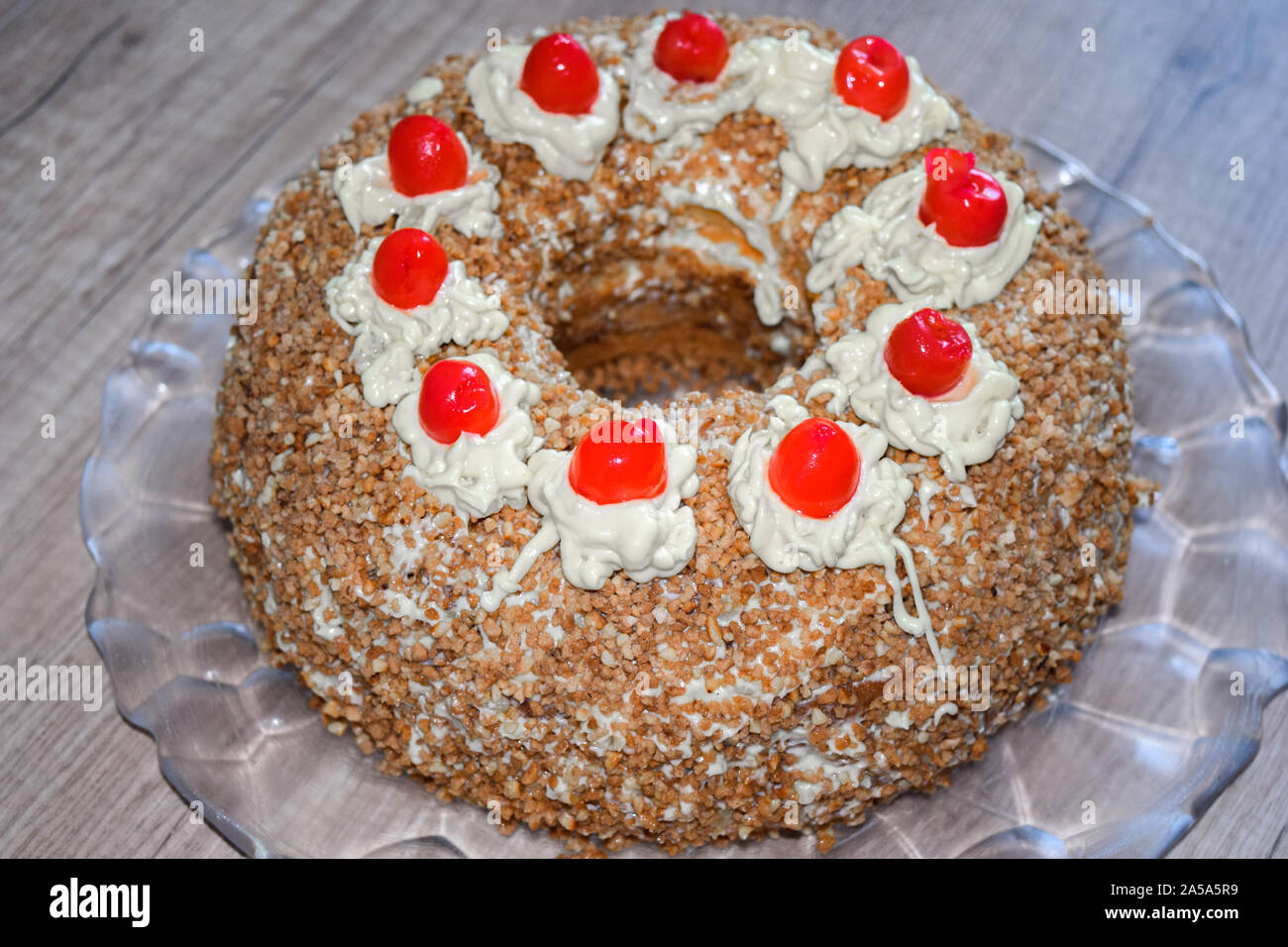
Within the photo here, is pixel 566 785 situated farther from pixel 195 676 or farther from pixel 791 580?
pixel 195 676

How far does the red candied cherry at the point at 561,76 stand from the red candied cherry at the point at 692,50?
0.59 ft

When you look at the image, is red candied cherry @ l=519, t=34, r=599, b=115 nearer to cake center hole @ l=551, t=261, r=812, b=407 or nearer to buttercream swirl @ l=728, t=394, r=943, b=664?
cake center hole @ l=551, t=261, r=812, b=407

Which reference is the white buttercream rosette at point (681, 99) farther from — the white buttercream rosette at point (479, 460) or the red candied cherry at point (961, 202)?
the white buttercream rosette at point (479, 460)

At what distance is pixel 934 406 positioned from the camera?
2.78 metres

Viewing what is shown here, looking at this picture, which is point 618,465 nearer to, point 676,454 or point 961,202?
point 676,454

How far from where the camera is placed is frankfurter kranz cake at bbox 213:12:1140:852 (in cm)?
268

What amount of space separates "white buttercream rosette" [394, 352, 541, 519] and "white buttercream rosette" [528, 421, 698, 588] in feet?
0.18

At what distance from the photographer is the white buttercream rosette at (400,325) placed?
2.85m

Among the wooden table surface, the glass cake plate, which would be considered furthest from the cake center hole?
the wooden table surface

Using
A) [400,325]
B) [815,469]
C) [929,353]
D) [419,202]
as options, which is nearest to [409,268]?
[400,325]
